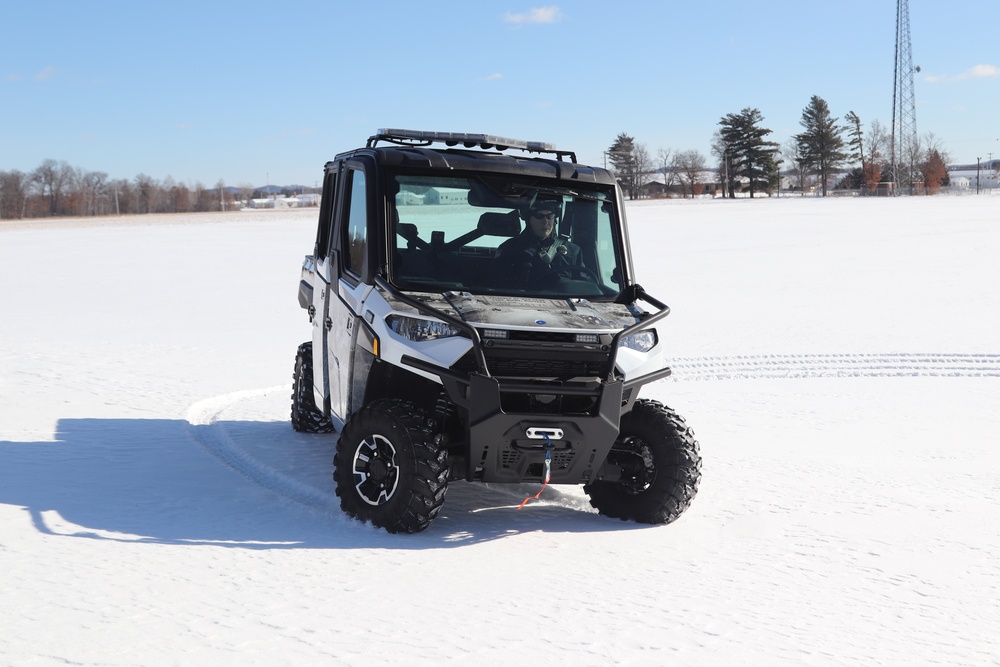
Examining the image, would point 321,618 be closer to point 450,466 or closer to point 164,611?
point 164,611

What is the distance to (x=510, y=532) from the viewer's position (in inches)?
231

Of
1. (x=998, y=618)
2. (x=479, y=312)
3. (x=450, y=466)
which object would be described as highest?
(x=479, y=312)

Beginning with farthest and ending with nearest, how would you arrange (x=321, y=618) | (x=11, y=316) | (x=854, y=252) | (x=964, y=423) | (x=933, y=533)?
(x=854, y=252), (x=11, y=316), (x=964, y=423), (x=933, y=533), (x=321, y=618)

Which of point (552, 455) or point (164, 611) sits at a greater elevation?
point (552, 455)

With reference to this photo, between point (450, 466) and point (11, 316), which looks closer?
point (450, 466)

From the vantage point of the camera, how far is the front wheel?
19.6ft

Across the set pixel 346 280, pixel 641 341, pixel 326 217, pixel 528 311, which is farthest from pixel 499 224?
pixel 326 217

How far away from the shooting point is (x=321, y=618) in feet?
14.7

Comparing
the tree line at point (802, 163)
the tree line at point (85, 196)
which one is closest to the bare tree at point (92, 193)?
the tree line at point (85, 196)

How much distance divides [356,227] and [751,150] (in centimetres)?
9802

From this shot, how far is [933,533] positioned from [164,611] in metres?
4.11

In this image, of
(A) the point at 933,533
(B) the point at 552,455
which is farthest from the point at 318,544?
(A) the point at 933,533

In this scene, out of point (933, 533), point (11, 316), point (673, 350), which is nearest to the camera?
point (933, 533)

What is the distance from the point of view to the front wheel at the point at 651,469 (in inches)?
235
